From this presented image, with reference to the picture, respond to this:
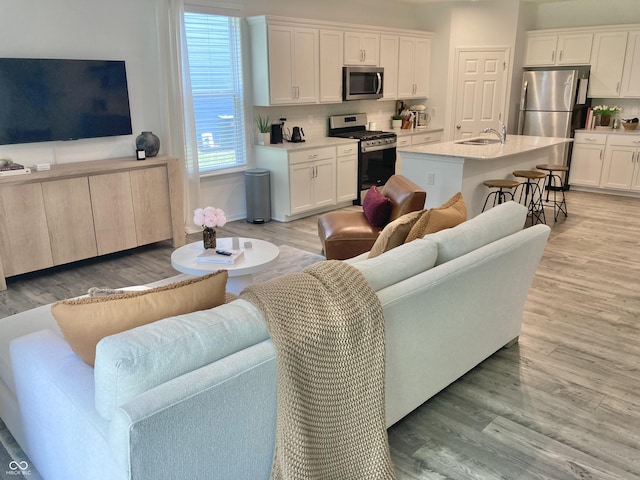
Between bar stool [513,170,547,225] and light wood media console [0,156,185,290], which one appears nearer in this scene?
light wood media console [0,156,185,290]

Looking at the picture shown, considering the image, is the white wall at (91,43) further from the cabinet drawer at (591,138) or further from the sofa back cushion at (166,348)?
the cabinet drawer at (591,138)

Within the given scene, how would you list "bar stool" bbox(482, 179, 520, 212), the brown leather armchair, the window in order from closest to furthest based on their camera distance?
the brown leather armchair < "bar stool" bbox(482, 179, 520, 212) < the window

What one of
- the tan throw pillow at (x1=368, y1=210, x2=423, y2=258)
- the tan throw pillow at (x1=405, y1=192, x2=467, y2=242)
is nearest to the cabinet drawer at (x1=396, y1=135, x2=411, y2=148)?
the tan throw pillow at (x1=405, y1=192, x2=467, y2=242)

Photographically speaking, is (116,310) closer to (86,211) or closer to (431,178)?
(86,211)

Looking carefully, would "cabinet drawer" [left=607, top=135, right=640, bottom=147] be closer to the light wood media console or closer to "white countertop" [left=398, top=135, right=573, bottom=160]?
"white countertop" [left=398, top=135, right=573, bottom=160]

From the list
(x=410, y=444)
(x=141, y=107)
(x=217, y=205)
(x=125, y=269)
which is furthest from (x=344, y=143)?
(x=410, y=444)

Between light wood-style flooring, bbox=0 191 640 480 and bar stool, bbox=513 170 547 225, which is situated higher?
A: bar stool, bbox=513 170 547 225

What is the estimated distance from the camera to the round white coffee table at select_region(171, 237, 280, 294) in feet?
10.5

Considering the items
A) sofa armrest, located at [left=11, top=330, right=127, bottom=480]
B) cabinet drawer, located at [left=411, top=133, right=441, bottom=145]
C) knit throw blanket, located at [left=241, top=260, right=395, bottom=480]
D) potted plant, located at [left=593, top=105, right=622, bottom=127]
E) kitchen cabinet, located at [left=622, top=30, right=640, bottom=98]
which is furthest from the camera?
cabinet drawer, located at [left=411, top=133, right=441, bottom=145]

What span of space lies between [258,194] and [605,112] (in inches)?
207

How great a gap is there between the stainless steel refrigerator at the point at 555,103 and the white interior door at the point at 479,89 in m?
0.35

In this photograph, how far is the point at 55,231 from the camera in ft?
14.0

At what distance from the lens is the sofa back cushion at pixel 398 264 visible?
6.70 ft

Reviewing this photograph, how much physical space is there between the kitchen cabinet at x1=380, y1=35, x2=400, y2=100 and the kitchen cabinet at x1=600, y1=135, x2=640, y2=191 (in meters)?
3.14
